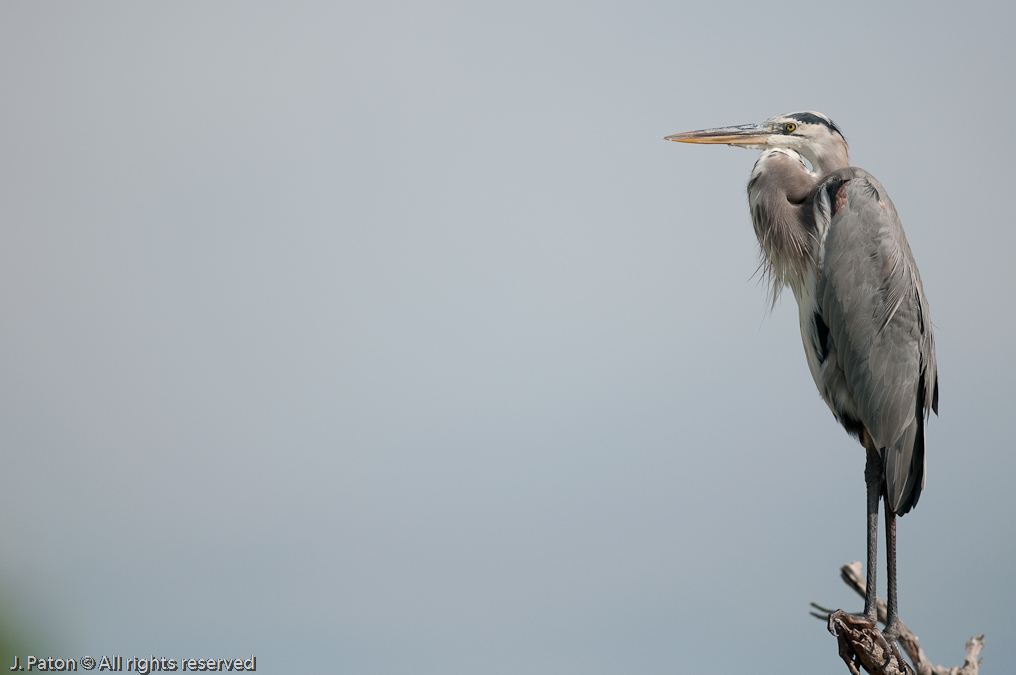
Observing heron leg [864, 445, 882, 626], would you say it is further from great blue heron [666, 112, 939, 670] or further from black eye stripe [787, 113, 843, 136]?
black eye stripe [787, 113, 843, 136]

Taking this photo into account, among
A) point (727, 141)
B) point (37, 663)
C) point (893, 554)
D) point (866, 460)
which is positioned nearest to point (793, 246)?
point (727, 141)

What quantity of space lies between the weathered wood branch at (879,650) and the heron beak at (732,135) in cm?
174

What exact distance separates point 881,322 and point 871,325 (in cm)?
4

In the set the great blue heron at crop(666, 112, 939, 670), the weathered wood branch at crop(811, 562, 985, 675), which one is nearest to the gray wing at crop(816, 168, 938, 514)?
the great blue heron at crop(666, 112, 939, 670)

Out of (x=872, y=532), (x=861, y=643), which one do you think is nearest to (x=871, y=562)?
(x=872, y=532)

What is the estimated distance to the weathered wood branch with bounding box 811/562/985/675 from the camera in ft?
8.93

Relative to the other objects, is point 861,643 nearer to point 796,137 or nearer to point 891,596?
point 891,596

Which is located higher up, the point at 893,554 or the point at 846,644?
the point at 893,554

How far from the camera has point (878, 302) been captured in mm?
3023

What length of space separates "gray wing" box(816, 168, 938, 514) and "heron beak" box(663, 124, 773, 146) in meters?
0.46

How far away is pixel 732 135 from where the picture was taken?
3404mm

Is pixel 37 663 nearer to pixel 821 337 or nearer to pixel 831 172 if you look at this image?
pixel 821 337

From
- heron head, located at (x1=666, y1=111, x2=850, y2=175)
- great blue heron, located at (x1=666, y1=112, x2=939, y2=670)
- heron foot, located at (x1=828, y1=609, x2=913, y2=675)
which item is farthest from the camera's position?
heron head, located at (x1=666, y1=111, x2=850, y2=175)

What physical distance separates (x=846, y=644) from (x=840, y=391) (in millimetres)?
896
